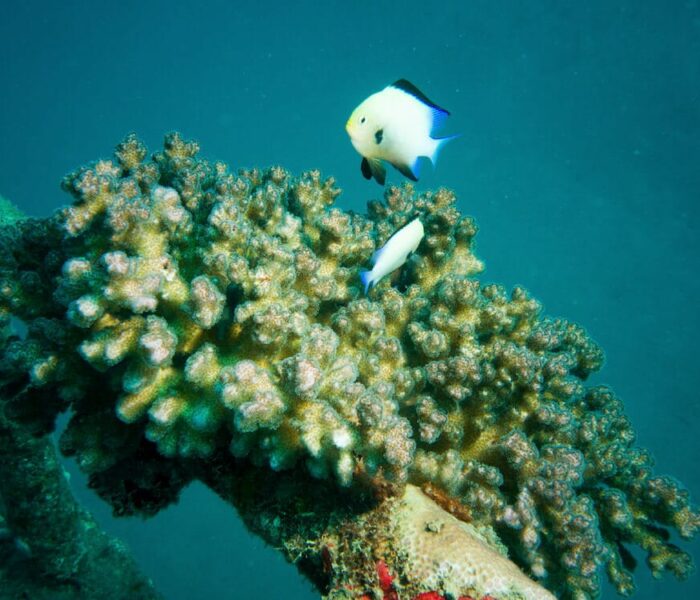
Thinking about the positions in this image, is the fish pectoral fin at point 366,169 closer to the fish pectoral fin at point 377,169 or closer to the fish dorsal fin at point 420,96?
the fish pectoral fin at point 377,169

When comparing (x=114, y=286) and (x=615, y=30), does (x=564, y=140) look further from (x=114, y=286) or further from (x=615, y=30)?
(x=114, y=286)

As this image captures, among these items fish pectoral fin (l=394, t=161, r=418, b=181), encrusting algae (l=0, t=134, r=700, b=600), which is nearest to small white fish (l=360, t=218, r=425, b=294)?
encrusting algae (l=0, t=134, r=700, b=600)

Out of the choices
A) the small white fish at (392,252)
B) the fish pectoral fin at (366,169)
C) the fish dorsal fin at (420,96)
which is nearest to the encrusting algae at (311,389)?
the small white fish at (392,252)

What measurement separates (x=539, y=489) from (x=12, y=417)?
11.1 ft

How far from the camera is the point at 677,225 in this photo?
2095 inches

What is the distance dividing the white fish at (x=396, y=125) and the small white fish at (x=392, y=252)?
408 millimetres

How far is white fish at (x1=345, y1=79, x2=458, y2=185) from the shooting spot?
114 inches

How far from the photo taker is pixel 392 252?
2.94 m

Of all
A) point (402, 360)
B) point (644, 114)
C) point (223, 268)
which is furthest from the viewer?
point (644, 114)

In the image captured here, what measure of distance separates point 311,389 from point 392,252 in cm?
113

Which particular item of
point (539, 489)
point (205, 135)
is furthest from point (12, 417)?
point (205, 135)

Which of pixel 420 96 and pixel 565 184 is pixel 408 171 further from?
pixel 565 184

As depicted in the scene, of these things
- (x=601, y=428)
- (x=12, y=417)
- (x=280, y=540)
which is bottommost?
(x=12, y=417)

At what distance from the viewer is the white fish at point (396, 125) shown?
2.90 m
